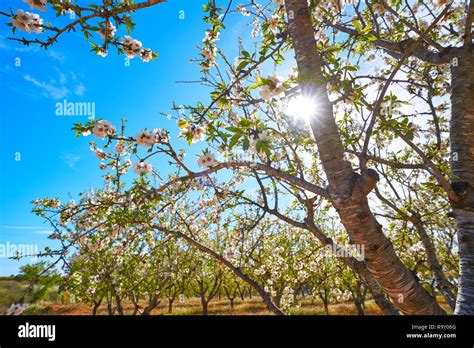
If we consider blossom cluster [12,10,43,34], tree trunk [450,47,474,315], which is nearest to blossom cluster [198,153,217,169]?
blossom cluster [12,10,43,34]

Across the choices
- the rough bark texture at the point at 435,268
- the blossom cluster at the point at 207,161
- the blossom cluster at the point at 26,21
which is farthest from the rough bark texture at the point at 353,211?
the blossom cluster at the point at 26,21

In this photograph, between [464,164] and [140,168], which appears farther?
[140,168]

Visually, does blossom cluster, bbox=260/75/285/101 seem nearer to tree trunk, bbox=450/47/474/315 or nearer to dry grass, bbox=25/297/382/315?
tree trunk, bbox=450/47/474/315

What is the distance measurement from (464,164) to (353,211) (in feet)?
4.62

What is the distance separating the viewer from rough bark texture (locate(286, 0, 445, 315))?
1.87 meters

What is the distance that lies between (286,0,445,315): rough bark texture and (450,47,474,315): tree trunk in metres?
0.29

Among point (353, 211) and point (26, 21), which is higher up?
point (26, 21)

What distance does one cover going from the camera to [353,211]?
74.0 inches

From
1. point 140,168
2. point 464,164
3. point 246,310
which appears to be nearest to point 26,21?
point 140,168

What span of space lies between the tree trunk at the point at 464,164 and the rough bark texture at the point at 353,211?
287mm

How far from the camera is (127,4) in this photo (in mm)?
2354

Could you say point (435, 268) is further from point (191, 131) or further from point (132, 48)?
point (132, 48)
